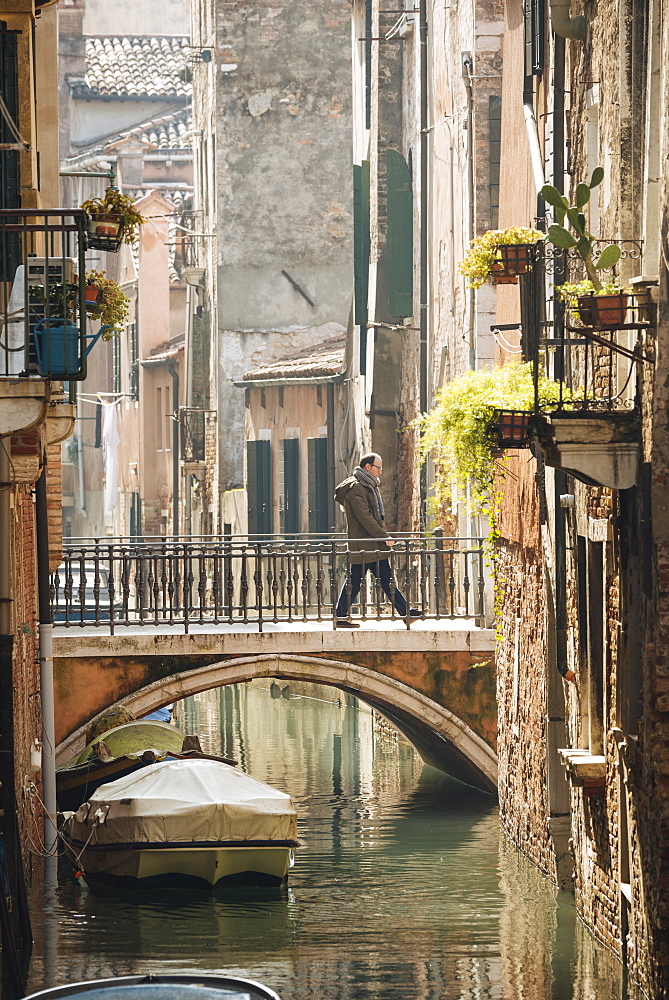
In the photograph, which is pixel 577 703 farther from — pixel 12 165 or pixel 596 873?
pixel 12 165

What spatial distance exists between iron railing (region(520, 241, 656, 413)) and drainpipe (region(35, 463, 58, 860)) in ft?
15.2

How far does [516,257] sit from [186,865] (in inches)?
242

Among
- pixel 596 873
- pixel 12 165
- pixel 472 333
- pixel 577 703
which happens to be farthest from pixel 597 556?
pixel 472 333

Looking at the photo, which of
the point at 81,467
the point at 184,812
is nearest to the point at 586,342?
the point at 184,812

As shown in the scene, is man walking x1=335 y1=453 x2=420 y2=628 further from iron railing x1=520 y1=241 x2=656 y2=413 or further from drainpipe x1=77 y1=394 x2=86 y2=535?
drainpipe x1=77 y1=394 x2=86 y2=535

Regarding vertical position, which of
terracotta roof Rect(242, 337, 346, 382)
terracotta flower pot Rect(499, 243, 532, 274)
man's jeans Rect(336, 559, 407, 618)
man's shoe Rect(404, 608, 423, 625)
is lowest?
man's shoe Rect(404, 608, 423, 625)

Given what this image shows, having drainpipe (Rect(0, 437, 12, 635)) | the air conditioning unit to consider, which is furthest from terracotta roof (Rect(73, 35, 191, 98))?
the air conditioning unit

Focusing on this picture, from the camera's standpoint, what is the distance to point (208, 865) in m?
15.5

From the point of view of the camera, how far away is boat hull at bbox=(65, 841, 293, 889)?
15422 mm

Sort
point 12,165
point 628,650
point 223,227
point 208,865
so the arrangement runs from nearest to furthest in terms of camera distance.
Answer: point 628,650 < point 12,165 < point 208,865 < point 223,227

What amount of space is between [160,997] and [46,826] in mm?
8616

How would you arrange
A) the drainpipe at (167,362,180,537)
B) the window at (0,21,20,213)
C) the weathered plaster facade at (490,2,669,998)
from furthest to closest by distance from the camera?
the drainpipe at (167,362,180,537) → the window at (0,21,20,213) → the weathered plaster facade at (490,2,669,998)

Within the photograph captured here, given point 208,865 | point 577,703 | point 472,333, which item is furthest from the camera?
point 472,333

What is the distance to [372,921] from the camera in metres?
14.4
